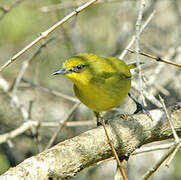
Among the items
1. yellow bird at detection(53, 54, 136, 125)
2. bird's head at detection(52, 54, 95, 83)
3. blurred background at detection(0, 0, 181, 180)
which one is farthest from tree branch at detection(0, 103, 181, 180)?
blurred background at detection(0, 0, 181, 180)

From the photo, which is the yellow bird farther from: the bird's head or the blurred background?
the blurred background

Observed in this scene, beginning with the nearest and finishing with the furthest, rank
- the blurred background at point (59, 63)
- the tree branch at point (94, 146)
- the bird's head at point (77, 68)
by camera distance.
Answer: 1. the tree branch at point (94, 146)
2. the bird's head at point (77, 68)
3. the blurred background at point (59, 63)

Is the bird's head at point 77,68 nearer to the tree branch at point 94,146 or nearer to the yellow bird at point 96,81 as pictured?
the yellow bird at point 96,81

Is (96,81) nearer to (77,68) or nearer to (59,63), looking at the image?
(77,68)

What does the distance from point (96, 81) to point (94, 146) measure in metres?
1.15

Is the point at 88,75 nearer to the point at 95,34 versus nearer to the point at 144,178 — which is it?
the point at 144,178

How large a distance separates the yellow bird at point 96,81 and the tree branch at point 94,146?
0.49 metres

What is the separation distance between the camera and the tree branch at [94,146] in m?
2.55

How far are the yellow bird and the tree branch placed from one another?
0.49m

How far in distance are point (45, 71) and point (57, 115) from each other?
175 cm

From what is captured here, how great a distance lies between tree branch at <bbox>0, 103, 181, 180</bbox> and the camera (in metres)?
2.55

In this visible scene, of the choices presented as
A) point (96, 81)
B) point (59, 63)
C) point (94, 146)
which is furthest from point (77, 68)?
point (59, 63)

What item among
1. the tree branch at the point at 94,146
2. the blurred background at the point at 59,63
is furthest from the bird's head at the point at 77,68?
the blurred background at the point at 59,63

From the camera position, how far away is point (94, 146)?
294 centimetres
